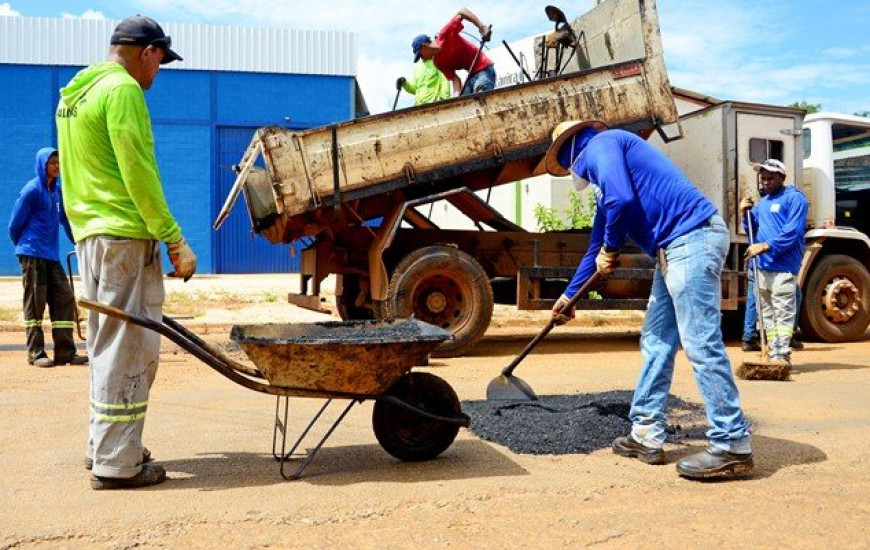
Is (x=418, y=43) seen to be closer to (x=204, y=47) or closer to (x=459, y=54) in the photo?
(x=459, y=54)

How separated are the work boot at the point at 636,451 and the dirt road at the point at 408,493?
0.06 m

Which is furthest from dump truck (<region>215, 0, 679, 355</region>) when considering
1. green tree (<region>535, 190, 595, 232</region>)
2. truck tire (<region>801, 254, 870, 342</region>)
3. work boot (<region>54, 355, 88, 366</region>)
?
green tree (<region>535, 190, 595, 232</region>)

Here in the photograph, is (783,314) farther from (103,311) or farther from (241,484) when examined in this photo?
(103,311)

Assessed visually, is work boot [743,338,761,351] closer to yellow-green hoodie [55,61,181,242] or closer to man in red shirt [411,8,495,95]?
man in red shirt [411,8,495,95]

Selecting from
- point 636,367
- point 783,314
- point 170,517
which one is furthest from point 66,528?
point 783,314

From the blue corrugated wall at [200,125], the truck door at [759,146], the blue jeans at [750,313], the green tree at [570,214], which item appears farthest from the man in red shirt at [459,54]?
the blue corrugated wall at [200,125]

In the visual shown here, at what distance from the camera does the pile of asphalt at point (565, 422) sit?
4.55 metres

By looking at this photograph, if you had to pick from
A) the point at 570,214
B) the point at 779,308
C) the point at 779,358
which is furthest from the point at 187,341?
the point at 570,214

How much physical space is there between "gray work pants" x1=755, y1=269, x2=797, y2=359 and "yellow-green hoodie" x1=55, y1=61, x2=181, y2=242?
5531 millimetres

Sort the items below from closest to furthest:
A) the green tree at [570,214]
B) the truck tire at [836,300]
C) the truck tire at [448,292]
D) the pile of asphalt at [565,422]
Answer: the pile of asphalt at [565,422]
the truck tire at [448,292]
the truck tire at [836,300]
the green tree at [570,214]

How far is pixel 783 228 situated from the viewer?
7305 millimetres

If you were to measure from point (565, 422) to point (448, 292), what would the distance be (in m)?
3.47

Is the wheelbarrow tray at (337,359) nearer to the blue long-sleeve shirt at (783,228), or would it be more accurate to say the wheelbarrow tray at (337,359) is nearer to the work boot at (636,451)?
the work boot at (636,451)

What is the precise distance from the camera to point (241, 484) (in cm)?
379
